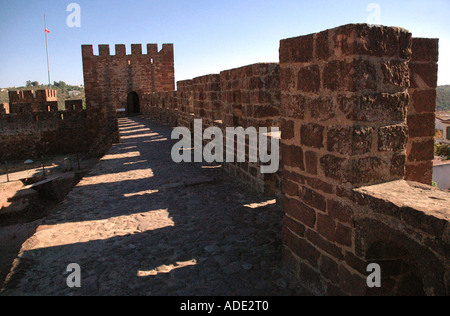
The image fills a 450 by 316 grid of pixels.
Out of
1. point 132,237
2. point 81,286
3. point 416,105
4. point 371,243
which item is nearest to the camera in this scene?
point 371,243

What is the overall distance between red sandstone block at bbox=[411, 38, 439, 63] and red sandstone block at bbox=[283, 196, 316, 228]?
1746mm

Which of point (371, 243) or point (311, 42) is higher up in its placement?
point (311, 42)

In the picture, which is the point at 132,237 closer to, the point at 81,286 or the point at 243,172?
the point at 81,286

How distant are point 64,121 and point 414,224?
28.4m

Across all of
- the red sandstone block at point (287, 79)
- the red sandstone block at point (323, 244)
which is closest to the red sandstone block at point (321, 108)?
the red sandstone block at point (287, 79)

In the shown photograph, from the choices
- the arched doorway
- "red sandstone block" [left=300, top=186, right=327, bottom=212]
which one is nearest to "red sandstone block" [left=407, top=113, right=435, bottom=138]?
"red sandstone block" [left=300, top=186, right=327, bottom=212]

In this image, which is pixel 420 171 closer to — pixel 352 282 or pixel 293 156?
A: pixel 293 156

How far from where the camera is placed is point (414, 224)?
6.28 ft

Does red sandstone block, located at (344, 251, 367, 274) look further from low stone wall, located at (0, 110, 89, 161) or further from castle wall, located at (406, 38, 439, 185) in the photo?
low stone wall, located at (0, 110, 89, 161)

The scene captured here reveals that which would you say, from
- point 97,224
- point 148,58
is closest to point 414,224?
point 97,224

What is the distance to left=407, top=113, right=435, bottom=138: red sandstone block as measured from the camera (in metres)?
3.38

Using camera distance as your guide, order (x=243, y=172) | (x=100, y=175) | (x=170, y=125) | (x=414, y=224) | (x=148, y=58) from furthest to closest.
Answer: (x=148, y=58)
(x=170, y=125)
(x=100, y=175)
(x=243, y=172)
(x=414, y=224)

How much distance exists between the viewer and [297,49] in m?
2.88

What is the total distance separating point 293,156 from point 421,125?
1.40m
